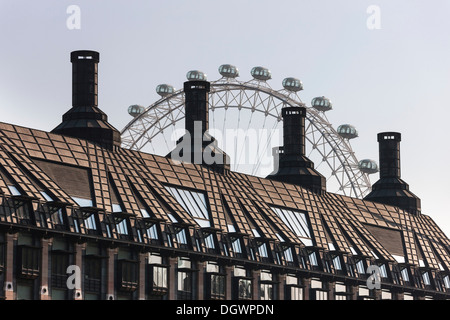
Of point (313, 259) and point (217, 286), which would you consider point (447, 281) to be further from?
point (217, 286)

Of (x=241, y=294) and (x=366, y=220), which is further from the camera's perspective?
(x=366, y=220)

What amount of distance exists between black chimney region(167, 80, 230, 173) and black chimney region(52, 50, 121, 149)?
11.1 metres

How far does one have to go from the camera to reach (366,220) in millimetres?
176125

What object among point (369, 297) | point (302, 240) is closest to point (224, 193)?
point (302, 240)

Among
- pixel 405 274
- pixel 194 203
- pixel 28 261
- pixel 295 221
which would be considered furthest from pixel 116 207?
pixel 405 274

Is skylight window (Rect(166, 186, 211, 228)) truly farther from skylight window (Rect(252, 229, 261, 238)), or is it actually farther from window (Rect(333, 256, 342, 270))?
window (Rect(333, 256, 342, 270))

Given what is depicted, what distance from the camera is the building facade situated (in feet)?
407

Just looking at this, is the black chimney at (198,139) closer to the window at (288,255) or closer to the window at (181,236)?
the window at (288,255)

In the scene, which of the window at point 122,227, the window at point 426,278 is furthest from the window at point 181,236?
the window at point 426,278

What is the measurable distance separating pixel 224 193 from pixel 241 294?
48.1 ft

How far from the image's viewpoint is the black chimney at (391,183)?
189 meters

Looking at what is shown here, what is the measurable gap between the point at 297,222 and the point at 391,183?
1305 inches

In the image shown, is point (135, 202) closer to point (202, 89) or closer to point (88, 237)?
point (88, 237)

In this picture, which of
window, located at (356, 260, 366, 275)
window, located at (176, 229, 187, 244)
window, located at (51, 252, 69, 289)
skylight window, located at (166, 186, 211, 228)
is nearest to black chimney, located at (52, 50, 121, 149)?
→ skylight window, located at (166, 186, 211, 228)
